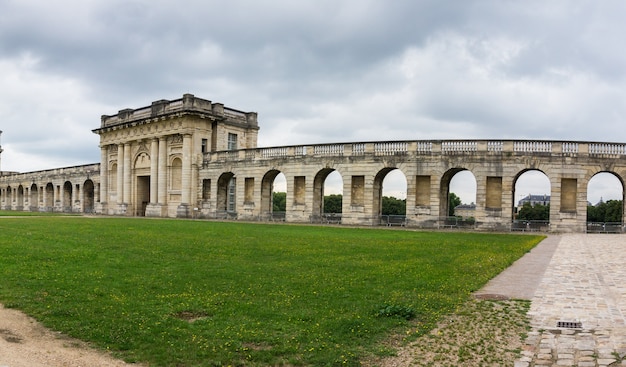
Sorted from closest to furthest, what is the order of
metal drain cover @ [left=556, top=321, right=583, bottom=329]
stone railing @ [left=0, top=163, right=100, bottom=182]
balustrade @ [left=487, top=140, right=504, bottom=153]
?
1. metal drain cover @ [left=556, top=321, right=583, bottom=329]
2. balustrade @ [left=487, top=140, right=504, bottom=153]
3. stone railing @ [left=0, top=163, right=100, bottom=182]

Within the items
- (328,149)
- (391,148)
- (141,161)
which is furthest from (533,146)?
(141,161)

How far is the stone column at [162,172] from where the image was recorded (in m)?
49.1

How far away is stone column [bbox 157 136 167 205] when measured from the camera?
161 feet

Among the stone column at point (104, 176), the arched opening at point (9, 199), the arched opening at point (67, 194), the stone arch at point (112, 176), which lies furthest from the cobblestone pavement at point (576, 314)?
the arched opening at point (9, 199)

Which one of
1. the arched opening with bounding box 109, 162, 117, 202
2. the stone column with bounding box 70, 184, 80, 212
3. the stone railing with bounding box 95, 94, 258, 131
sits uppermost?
the stone railing with bounding box 95, 94, 258, 131

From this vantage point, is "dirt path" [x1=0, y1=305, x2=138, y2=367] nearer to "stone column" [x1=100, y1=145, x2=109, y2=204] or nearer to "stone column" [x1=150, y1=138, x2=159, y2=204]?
"stone column" [x1=150, y1=138, x2=159, y2=204]

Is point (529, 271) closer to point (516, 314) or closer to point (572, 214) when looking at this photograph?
point (516, 314)

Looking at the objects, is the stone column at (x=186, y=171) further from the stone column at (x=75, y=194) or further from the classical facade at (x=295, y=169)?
the stone column at (x=75, y=194)

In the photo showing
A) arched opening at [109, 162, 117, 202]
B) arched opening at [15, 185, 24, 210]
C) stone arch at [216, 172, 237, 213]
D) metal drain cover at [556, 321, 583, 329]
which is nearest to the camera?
metal drain cover at [556, 321, 583, 329]

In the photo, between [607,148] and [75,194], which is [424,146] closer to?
[607,148]

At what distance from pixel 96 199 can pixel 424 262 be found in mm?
55797

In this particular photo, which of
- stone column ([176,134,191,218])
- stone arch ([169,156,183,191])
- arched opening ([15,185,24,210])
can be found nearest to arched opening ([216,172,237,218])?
stone column ([176,134,191,218])

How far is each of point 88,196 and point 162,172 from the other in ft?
79.9

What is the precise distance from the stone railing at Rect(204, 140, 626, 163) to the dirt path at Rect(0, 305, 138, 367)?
30.8 m
